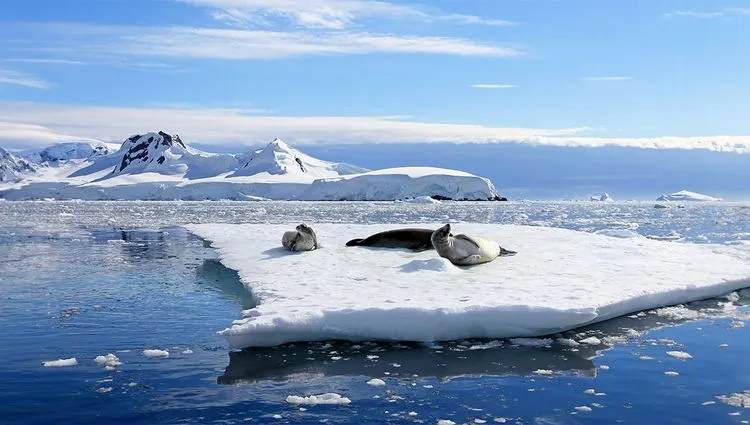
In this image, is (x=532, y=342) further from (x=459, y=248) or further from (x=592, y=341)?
(x=459, y=248)

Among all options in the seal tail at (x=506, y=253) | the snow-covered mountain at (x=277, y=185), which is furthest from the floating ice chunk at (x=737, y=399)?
the snow-covered mountain at (x=277, y=185)

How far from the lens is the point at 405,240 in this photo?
Result: 12.7m

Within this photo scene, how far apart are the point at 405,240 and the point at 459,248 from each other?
2.12 m

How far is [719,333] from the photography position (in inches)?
288

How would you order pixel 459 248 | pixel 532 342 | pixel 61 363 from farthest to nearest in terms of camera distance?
pixel 459 248
pixel 532 342
pixel 61 363

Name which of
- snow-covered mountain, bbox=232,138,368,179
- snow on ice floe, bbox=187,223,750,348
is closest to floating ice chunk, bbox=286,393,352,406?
snow on ice floe, bbox=187,223,750,348

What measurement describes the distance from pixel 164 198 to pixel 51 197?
122 ft

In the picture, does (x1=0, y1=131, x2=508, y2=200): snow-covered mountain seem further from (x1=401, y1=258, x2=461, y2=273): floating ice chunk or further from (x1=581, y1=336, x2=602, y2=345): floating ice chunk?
(x1=581, y1=336, x2=602, y2=345): floating ice chunk

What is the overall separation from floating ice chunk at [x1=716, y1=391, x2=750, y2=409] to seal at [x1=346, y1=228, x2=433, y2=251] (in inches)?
285

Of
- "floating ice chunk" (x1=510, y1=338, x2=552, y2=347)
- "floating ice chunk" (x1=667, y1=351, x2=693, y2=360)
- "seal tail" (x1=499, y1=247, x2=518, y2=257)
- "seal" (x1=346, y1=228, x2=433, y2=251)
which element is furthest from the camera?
"seal" (x1=346, y1=228, x2=433, y2=251)

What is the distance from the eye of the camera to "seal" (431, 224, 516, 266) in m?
10.6

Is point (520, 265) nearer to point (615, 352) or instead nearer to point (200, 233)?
point (615, 352)

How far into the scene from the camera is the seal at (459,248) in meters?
10.6

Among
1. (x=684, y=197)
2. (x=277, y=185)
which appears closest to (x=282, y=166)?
(x=277, y=185)
